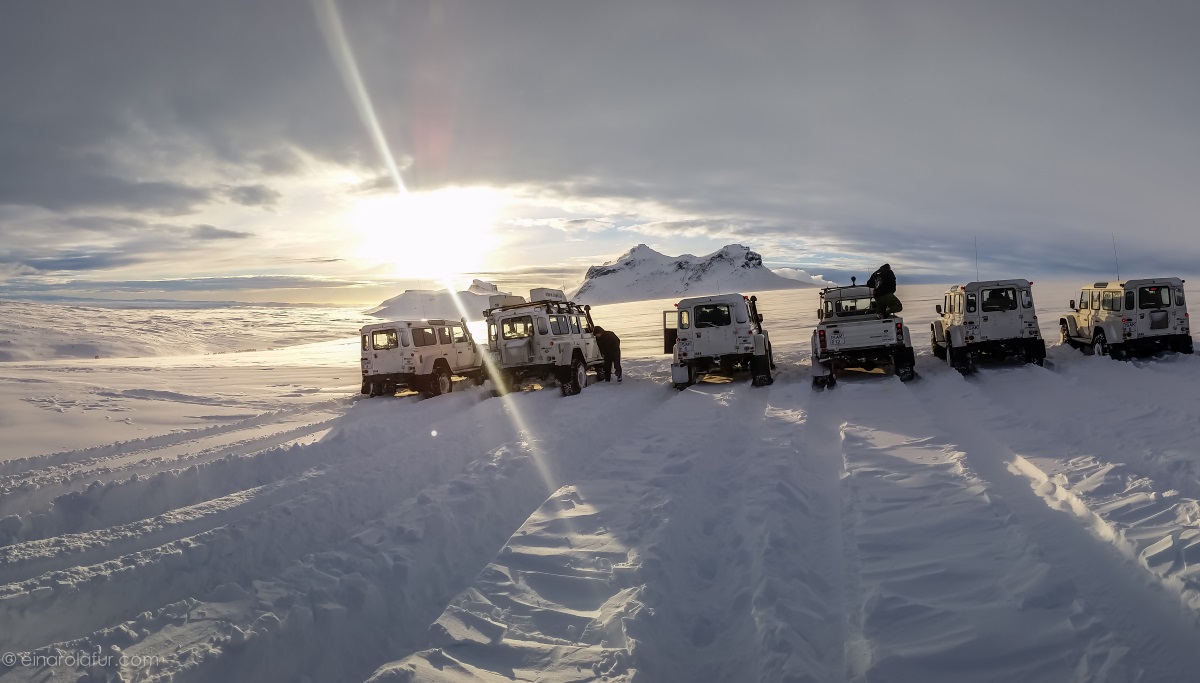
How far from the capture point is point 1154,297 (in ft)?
63.0

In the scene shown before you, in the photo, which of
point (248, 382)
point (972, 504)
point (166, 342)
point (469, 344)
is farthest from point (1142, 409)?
point (166, 342)

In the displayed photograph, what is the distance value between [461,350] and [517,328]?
325 cm

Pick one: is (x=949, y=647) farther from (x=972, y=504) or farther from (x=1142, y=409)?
(x=1142, y=409)

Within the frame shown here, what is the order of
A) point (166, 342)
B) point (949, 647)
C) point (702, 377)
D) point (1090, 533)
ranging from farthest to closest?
point (166, 342) → point (702, 377) → point (1090, 533) → point (949, 647)

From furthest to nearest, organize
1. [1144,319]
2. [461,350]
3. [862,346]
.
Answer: [461,350] → [1144,319] → [862,346]

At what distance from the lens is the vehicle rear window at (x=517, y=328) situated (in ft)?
62.0

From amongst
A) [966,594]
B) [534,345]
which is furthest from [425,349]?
[966,594]

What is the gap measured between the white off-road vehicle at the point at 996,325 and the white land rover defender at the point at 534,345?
10.3 m

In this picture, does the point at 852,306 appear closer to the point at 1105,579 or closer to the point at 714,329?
the point at 714,329

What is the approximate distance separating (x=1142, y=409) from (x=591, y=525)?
9608mm

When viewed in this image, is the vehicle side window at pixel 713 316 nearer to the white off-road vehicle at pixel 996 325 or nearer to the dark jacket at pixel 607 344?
the dark jacket at pixel 607 344

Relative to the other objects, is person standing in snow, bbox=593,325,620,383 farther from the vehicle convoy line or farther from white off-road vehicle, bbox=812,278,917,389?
the vehicle convoy line

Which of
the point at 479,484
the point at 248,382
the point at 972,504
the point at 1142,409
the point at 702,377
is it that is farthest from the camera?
the point at 248,382

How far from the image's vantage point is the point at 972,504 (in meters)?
6.62
